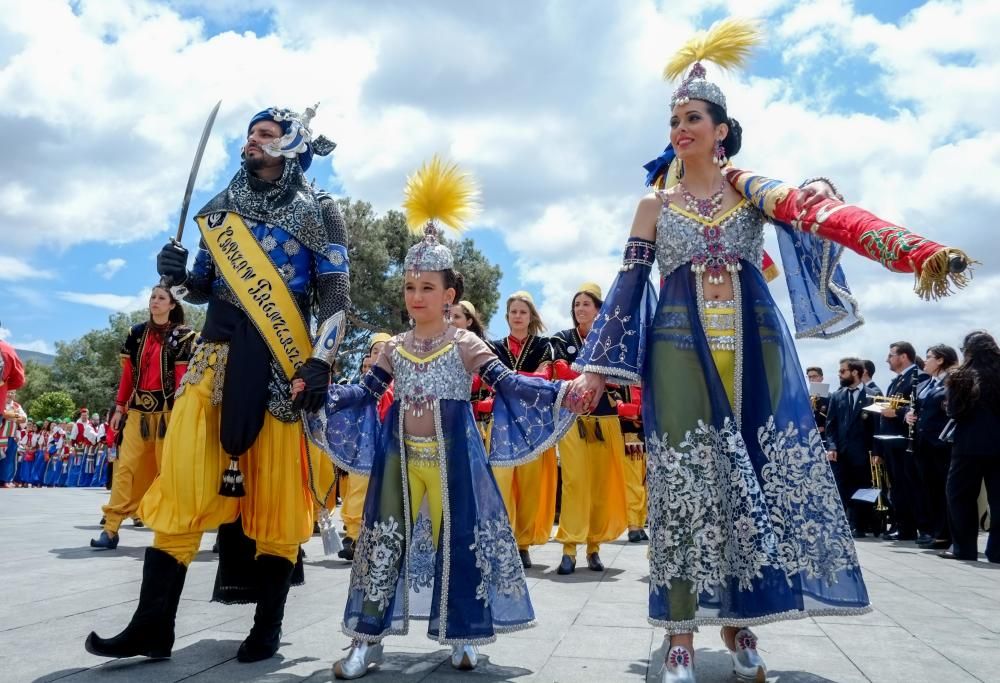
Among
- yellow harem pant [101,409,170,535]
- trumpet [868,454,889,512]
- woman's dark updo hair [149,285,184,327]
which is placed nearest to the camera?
yellow harem pant [101,409,170,535]

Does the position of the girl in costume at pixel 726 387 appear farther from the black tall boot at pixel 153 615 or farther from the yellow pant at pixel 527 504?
the yellow pant at pixel 527 504

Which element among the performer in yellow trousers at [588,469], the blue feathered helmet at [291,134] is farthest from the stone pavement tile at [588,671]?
the performer in yellow trousers at [588,469]

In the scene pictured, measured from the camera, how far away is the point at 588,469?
6812 mm

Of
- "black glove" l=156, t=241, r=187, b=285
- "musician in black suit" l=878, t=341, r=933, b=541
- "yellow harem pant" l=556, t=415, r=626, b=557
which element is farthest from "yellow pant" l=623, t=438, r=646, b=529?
"black glove" l=156, t=241, r=187, b=285

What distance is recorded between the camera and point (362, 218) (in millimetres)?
32625

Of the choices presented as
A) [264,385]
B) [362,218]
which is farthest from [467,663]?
[362,218]

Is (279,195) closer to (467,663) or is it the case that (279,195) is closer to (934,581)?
(467,663)

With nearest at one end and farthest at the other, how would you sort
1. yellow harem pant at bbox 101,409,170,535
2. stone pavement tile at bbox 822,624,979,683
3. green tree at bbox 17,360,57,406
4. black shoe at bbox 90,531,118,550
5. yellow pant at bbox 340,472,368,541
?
1. stone pavement tile at bbox 822,624,979,683
2. yellow pant at bbox 340,472,368,541
3. black shoe at bbox 90,531,118,550
4. yellow harem pant at bbox 101,409,170,535
5. green tree at bbox 17,360,57,406

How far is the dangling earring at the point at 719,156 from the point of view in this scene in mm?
3670

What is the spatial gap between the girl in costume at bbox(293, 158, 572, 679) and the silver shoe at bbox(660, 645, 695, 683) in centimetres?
64

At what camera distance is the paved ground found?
3.32 m

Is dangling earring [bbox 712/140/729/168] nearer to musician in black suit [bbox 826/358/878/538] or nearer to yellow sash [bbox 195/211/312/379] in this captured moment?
yellow sash [bbox 195/211/312/379]

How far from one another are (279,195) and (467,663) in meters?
2.37

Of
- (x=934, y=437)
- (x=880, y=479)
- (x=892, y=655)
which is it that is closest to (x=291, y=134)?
(x=892, y=655)
